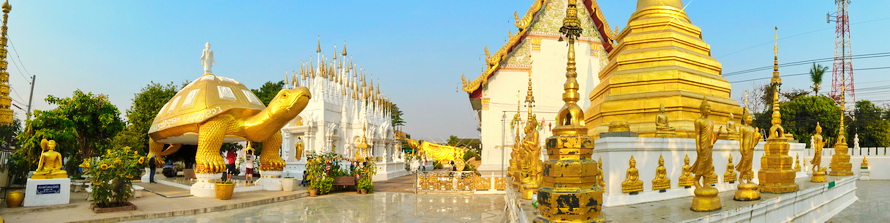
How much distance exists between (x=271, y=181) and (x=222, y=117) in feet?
7.93

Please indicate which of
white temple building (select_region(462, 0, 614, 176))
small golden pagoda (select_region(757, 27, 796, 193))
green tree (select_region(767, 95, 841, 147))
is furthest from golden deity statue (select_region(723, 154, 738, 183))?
green tree (select_region(767, 95, 841, 147))

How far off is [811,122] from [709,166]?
34989 millimetres

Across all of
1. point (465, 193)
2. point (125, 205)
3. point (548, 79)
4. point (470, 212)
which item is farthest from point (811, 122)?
point (125, 205)

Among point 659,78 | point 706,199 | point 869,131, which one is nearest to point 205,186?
point 659,78

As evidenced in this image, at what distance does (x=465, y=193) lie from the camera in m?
15.0

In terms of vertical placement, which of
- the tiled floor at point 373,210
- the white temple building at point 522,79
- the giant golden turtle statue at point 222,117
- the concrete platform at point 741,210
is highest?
the white temple building at point 522,79

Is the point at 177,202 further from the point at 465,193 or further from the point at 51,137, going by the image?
the point at 465,193

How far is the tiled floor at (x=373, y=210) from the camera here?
985 centimetres

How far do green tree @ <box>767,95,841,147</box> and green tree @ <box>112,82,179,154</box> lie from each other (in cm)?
3752

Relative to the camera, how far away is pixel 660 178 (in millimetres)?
8000

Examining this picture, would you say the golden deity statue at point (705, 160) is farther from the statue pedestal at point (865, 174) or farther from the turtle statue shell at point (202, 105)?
the statue pedestal at point (865, 174)

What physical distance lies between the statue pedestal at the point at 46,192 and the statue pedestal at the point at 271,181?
494cm

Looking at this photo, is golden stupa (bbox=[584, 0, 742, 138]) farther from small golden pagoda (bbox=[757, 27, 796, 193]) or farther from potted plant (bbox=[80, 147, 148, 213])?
potted plant (bbox=[80, 147, 148, 213])

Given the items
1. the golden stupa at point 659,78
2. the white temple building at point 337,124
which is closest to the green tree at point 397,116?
the white temple building at point 337,124
